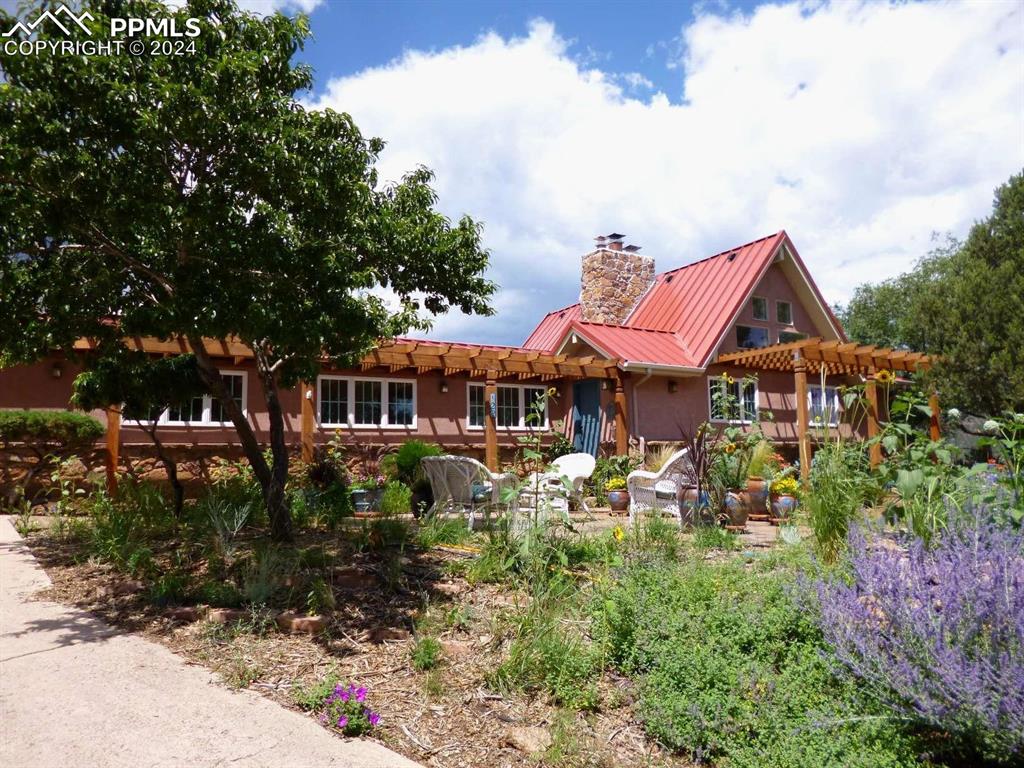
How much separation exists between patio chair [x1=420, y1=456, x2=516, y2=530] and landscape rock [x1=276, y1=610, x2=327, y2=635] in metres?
2.94

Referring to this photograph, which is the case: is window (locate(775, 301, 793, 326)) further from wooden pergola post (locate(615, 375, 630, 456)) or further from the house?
wooden pergola post (locate(615, 375, 630, 456))

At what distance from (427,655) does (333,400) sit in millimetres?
9464

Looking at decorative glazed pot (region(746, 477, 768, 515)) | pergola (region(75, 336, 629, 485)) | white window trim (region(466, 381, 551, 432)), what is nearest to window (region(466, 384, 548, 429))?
white window trim (region(466, 381, 551, 432))

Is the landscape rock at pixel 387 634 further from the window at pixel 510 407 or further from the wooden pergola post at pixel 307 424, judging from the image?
the window at pixel 510 407

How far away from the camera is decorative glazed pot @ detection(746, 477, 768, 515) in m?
8.86

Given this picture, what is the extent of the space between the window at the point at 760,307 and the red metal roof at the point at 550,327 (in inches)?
181

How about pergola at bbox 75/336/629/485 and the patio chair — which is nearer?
the patio chair

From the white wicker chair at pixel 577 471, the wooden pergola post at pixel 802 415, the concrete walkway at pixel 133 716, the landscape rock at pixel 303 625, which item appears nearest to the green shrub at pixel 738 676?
the concrete walkway at pixel 133 716

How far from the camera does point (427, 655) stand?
3691mm

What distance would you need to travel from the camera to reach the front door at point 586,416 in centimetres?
1476

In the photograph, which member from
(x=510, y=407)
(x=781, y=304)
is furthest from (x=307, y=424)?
(x=781, y=304)

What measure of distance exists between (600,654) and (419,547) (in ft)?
8.17

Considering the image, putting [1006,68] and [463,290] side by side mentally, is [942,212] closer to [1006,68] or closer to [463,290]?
[1006,68]

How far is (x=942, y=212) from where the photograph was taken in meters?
33.1
